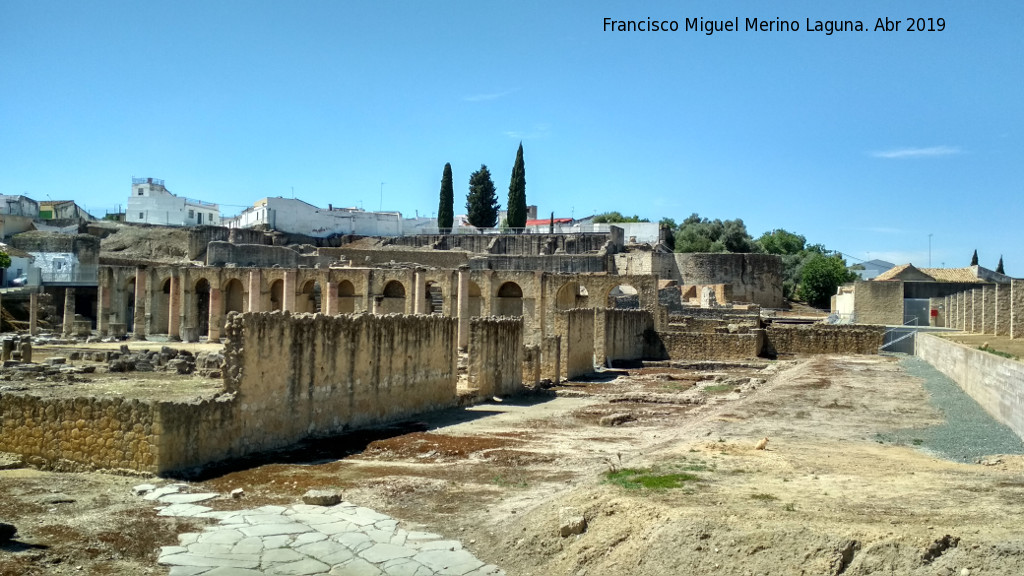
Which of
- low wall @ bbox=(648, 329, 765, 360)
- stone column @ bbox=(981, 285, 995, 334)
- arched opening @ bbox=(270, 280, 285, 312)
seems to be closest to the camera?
stone column @ bbox=(981, 285, 995, 334)

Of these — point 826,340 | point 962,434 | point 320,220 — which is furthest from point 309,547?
point 320,220

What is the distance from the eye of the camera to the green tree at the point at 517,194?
70188 millimetres

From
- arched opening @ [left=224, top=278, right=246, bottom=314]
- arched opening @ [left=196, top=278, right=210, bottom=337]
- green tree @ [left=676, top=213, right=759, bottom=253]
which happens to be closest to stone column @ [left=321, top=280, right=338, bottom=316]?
arched opening @ [left=196, top=278, right=210, bottom=337]

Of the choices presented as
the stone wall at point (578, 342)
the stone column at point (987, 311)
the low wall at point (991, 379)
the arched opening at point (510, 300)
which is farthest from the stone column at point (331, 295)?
the stone column at point (987, 311)

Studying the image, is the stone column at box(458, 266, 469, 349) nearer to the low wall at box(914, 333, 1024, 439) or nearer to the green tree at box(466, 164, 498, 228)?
the low wall at box(914, 333, 1024, 439)

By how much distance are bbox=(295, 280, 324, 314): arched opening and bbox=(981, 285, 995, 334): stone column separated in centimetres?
2869

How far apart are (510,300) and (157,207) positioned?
43.5 metres

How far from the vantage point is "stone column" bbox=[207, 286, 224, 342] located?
133 feet

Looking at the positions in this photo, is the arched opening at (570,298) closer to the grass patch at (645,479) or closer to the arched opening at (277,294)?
the arched opening at (277,294)

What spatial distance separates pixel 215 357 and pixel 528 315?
18809 millimetres

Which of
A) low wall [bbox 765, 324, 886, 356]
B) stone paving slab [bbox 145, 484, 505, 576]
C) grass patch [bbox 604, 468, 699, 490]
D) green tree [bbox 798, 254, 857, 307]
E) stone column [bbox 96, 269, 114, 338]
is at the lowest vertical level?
stone paving slab [bbox 145, 484, 505, 576]

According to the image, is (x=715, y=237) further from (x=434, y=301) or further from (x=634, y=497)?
(x=634, y=497)

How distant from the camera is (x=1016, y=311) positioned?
23.8m

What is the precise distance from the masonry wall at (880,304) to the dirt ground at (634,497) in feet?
92.8
